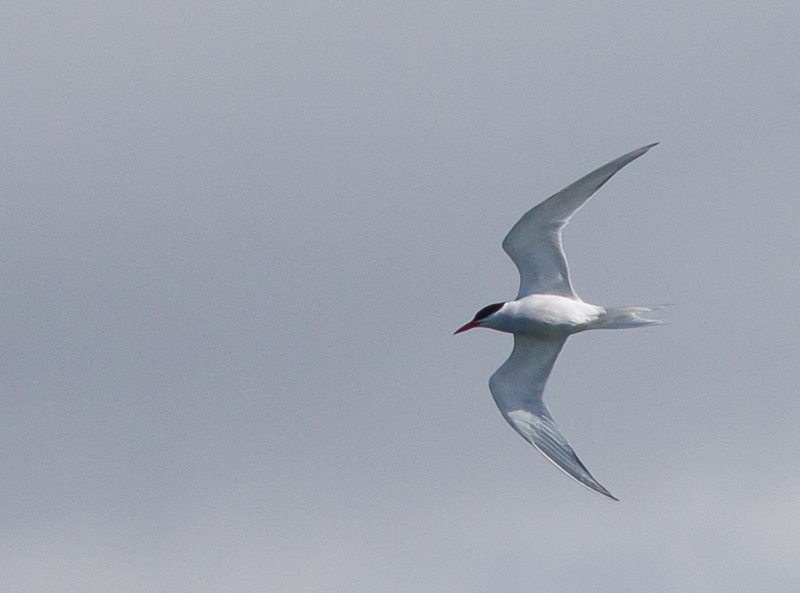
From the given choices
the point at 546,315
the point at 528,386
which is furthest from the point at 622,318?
the point at 528,386

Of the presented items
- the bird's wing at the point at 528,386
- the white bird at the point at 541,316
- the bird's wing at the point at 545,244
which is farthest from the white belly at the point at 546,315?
the bird's wing at the point at 528,386

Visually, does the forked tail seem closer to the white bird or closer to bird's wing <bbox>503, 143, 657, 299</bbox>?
the white bird

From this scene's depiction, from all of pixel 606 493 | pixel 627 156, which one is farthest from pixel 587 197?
pixel 606 493

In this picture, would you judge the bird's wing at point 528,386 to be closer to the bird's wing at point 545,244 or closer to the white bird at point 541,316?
the white bird at point 541,316

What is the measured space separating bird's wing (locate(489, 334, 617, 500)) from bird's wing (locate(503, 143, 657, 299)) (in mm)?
760

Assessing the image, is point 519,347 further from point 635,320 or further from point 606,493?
point 606,493


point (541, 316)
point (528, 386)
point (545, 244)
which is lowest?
point (528, 386)

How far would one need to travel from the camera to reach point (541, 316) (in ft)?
62.9

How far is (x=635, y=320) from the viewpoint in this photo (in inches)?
742

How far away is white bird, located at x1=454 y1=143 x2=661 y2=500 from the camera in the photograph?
1883 cm

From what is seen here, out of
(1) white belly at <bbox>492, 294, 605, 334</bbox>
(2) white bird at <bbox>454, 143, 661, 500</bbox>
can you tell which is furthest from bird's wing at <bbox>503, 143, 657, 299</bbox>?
(1) white belly at <bbox>492, 294, 605, 334</bbox>

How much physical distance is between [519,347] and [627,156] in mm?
3249

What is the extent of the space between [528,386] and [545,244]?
197 centimetres

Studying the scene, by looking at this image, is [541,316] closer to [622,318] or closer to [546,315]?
[546,315]
